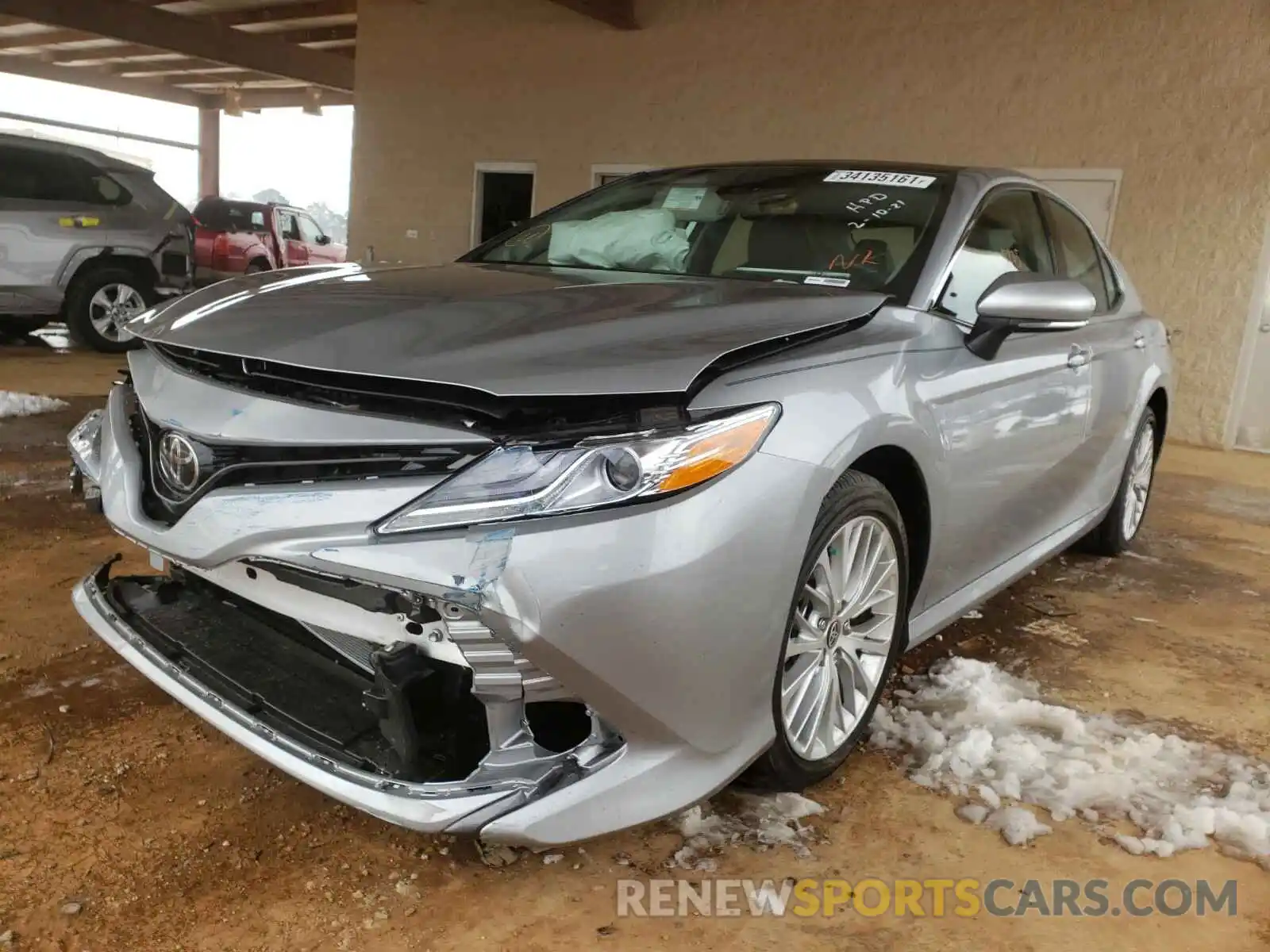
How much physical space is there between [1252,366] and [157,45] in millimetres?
13387

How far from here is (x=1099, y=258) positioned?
331cm

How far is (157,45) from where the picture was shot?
13.1m

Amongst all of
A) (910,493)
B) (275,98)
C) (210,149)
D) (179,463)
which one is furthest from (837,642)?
(210,149)

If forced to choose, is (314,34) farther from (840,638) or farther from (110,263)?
(840,638)

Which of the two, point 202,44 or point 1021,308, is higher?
point 202,44

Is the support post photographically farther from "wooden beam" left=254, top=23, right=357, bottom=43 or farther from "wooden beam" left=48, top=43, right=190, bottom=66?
"wooden beam" left=254, top=23, right=357, bottom=43

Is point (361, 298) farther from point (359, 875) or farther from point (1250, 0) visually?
point (1250, 0)

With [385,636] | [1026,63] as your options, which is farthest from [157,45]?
[385,636]

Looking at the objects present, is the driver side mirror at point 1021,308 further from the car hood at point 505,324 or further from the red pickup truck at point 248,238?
the red pickup truck at point 248,238

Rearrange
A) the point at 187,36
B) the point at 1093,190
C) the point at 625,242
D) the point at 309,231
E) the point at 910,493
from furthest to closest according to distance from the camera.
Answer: the point at 309,231, the point at 187,36, the point at 1093,190, the point at 625,242, the point at 910,493

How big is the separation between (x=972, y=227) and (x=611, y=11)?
7.97 meters

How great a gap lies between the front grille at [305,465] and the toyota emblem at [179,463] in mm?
14

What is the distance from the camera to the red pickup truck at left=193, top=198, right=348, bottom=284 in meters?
11.9

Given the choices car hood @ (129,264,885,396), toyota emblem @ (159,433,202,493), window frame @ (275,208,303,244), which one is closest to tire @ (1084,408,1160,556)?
car hood @ (129,264,885,396)
